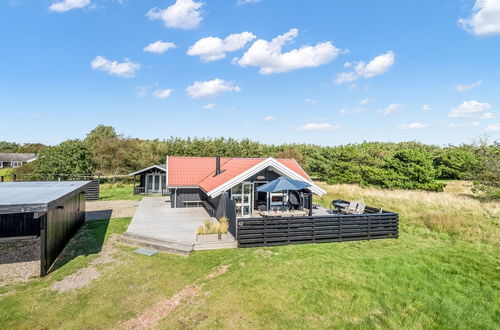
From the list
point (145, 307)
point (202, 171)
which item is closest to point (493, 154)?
point (202, 171)

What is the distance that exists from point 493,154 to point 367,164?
46.8 ft

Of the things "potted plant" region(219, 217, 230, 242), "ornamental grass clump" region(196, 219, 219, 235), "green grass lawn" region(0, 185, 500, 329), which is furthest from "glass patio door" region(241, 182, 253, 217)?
"green grass lawn" region(0, 185, 500, 329)

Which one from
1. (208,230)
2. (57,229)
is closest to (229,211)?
(208,230)

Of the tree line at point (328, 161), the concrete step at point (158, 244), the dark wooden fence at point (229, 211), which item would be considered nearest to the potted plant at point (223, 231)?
the dark wooden fence at point (229, 211)

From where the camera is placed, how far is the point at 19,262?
8.89 m

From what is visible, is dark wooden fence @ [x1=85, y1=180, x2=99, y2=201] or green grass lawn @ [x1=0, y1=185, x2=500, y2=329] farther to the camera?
dark wooden fence @ [x1=85, y1=180, x2=99, y2=201]

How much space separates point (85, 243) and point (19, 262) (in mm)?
2215

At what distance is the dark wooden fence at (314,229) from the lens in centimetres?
1014

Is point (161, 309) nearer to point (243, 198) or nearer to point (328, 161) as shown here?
point (243, 198)

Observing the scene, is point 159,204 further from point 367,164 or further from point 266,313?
point 367,164

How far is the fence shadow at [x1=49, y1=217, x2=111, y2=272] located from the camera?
924cm

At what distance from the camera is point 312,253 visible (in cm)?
954

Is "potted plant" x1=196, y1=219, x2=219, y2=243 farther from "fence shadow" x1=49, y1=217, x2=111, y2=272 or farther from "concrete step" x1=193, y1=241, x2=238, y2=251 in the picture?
"fence shadow" x1=49, y1=217, x2=111, y2=272

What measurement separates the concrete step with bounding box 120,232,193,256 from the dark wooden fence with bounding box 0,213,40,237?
369 centimetres
